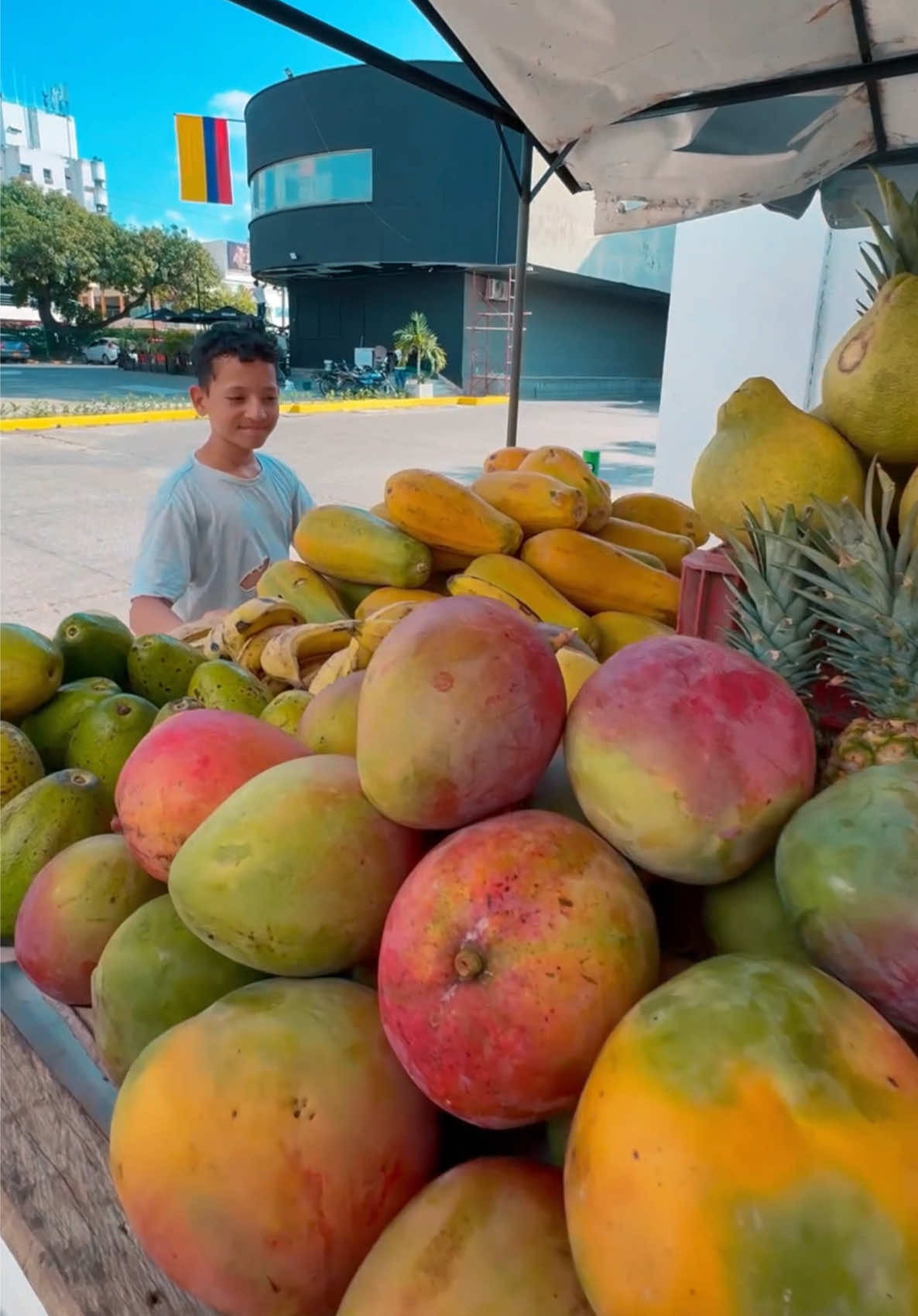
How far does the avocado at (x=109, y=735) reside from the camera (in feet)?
4.85

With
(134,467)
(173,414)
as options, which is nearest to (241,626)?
(134,467)

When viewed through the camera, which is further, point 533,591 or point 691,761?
point 533,591

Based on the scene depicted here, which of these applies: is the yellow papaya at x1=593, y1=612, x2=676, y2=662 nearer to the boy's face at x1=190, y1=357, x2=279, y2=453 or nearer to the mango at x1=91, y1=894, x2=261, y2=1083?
the mango at x1=91, y1=894, x2=261, y2=1083

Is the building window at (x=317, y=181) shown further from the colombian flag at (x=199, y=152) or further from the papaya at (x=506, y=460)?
the papaya at (x=506, y=460)

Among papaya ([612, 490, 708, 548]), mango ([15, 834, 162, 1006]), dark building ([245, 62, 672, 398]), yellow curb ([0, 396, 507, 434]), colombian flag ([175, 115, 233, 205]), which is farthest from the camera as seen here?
dark building ([245, 62, 672, 398])

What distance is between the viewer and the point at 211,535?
120 inches

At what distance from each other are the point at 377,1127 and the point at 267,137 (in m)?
28.7

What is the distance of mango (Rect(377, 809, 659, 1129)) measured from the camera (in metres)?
0.66

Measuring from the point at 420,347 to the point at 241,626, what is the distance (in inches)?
929

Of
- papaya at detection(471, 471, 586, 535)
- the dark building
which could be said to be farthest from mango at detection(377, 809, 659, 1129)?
the dark building

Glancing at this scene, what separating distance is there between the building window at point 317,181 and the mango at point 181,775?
2561 centimetres

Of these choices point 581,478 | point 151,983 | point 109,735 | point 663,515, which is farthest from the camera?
point 663,515

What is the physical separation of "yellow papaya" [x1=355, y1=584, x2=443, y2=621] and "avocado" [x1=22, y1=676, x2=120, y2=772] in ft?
2.00

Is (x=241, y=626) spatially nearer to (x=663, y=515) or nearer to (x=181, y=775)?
(x=181, y=775)
